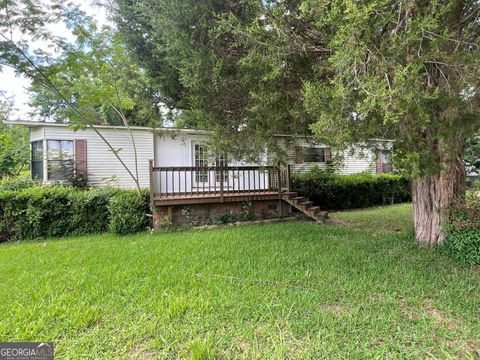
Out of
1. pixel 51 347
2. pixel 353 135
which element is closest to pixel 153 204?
pixel 51 347

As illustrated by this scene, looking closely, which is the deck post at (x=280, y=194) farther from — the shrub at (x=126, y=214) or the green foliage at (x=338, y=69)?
the shrub at (x=126, y=214)

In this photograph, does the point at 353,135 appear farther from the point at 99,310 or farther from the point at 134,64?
the point at 134,64

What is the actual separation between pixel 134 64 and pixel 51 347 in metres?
7.07

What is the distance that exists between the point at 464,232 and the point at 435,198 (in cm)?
69

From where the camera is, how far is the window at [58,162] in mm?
9691

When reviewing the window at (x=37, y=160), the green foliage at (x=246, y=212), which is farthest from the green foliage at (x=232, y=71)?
the window at (x=37, y=160)

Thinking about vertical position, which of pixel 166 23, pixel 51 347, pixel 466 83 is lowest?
pixel 51 347

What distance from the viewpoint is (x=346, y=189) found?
11.1m

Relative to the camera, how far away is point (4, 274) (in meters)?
4.24

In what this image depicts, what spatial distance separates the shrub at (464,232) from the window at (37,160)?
461 inches

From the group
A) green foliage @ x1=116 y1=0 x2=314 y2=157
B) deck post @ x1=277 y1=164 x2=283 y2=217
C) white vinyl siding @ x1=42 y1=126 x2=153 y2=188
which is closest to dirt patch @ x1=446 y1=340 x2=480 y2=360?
green foliage @ x1=116 y1=0 x2=314 y2=157

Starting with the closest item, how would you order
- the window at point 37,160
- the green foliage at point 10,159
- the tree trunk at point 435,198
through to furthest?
the tree trunk at point 435,198
the window at point 37,160
the green foliage at point 10,159

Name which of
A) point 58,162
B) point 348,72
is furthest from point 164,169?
point 348,72

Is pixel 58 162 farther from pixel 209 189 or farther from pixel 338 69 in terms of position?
pixel 338 69
